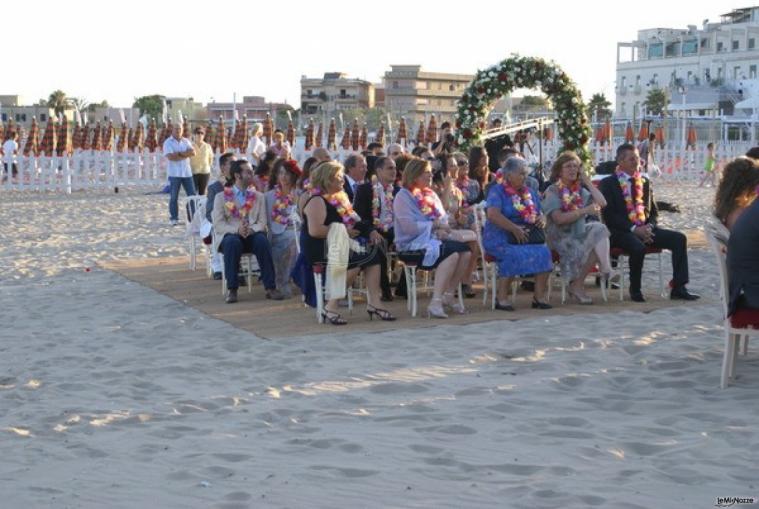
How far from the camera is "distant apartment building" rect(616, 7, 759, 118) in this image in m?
90.2

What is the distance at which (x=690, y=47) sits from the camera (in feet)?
347

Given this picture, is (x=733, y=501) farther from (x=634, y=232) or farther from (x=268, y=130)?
(x=268, y=130)

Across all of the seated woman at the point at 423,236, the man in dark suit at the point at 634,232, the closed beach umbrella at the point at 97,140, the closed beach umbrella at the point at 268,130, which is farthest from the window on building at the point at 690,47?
the seated woman at the point at 423,236

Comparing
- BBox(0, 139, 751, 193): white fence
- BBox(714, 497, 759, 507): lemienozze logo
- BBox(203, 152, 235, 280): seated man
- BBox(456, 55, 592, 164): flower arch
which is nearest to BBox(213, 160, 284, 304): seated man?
BBox(203, 152, 235, 280): seated man

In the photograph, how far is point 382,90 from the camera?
137000 millimetres

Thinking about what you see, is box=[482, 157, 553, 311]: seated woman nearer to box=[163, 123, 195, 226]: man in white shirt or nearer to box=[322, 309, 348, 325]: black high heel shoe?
box=[322, 309, 348, 325]: black high heel shoe

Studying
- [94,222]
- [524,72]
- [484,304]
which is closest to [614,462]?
[484,304]

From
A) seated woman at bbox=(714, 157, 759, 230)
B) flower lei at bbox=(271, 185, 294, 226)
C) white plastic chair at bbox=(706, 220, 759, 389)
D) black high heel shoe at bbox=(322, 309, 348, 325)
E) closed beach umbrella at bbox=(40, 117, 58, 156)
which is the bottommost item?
black high heel shoe at bbox=(322, 309, 348, 325)

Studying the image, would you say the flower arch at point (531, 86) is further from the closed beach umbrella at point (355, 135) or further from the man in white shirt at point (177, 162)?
the closed beach umbrella at point (355, 135)

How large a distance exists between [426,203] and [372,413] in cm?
375

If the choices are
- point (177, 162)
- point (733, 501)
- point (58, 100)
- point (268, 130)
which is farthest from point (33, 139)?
point (58, 100)

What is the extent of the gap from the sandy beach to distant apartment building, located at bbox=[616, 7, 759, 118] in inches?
3202

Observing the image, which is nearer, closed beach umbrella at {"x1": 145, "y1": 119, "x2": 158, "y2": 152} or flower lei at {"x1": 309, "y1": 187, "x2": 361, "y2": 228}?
flower lei at {"x1": 309, "y1": 187, "x2": 361, "y2": 228}

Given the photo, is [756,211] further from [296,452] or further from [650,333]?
[296,452]
